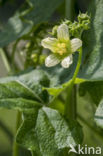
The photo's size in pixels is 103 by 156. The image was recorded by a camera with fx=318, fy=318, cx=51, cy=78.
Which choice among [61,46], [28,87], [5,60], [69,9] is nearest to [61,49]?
[61,46]

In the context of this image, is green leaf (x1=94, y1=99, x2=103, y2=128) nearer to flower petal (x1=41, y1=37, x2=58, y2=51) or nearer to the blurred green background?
flower petal (x1=41, y1=37, x2=58, y2=51)

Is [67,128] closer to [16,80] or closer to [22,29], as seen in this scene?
[16,80]

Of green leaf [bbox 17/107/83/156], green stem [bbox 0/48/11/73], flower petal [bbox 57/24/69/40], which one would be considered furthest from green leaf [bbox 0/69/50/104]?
green stem [bbox 0/48/11/73]

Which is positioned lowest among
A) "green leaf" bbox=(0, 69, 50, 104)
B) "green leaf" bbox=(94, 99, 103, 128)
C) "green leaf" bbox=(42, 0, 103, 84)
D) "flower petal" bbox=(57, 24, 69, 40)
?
"green leaf" bbox=(94, 99, 103, 128)

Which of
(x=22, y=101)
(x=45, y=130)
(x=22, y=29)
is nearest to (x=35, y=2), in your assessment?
(x=22, y=29)

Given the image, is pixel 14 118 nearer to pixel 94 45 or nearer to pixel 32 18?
pixel 32 18

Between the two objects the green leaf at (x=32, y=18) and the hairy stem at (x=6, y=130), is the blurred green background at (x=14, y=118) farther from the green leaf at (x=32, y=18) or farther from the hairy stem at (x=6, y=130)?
the green leaf at (x=32, y=18)
